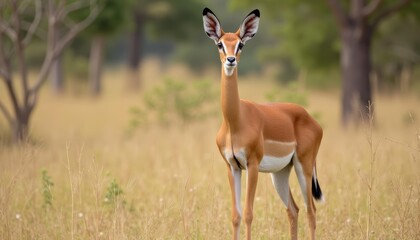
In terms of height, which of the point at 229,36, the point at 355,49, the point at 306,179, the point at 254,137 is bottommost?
the point at 355,49

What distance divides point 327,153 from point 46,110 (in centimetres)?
1287

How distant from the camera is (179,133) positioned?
1302 cm

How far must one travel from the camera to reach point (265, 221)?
6.70 meters

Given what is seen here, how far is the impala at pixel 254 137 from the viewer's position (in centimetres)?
522

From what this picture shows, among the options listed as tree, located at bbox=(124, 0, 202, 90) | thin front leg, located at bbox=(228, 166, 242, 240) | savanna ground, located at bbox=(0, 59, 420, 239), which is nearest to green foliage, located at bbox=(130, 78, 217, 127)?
savanna ground, located at bbox=(0, 59, 420, 239)

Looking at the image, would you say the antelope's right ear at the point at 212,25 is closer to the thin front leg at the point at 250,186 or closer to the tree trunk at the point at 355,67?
the thin front leg at the point at 250,186

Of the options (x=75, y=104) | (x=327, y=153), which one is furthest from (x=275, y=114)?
(x=75, y=104)

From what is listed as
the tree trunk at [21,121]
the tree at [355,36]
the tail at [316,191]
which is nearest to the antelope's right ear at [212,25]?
the tail at [316,191]

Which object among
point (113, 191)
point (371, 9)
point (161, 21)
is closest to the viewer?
point (113, 191)

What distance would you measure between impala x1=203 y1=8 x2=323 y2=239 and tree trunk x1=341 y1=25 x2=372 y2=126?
9100 mm

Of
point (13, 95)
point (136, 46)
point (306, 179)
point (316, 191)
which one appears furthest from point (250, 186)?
point (136, 46)

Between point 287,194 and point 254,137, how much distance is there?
90 cm

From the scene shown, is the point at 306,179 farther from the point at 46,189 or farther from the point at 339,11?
the point at 339,11

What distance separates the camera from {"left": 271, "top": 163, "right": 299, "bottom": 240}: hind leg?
5938 mm
